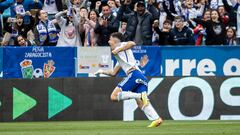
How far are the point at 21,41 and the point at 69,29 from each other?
1.61 m

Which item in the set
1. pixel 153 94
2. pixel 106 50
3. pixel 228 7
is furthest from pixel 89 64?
pixel 228 7

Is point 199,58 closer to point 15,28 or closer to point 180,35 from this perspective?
point 180,35

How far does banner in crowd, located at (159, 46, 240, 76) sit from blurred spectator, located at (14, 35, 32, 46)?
4.74 metres

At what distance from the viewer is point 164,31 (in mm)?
22719

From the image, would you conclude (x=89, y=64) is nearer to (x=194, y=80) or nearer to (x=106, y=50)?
(x=106, y=50)

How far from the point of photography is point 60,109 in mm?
21625

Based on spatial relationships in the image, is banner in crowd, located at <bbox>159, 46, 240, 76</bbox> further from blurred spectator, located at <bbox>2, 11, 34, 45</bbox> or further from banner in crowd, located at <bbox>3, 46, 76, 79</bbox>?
blurred spectator, located at <bbox>2, 11, 34, 45</bbox>

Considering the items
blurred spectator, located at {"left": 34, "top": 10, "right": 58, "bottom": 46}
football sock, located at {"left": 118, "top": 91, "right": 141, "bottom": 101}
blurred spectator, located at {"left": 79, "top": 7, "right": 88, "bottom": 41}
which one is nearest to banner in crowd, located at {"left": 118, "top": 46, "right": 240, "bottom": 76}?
blurred spectator, located at {"left": 79, "top": 7, "right": 88, "bottom": 41}

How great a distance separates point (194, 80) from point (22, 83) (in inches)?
209

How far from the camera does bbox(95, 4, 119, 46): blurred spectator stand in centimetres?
2287

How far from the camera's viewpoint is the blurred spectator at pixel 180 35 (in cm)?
2259

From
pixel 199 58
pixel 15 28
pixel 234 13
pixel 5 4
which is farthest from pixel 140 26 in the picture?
pixel 5 4

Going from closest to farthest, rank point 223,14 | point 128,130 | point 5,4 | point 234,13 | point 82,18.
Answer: point 128,130 → point 82,18 → point 223,14 → point 234,13 → point 5,4

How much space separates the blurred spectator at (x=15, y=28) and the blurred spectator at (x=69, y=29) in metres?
1.50
